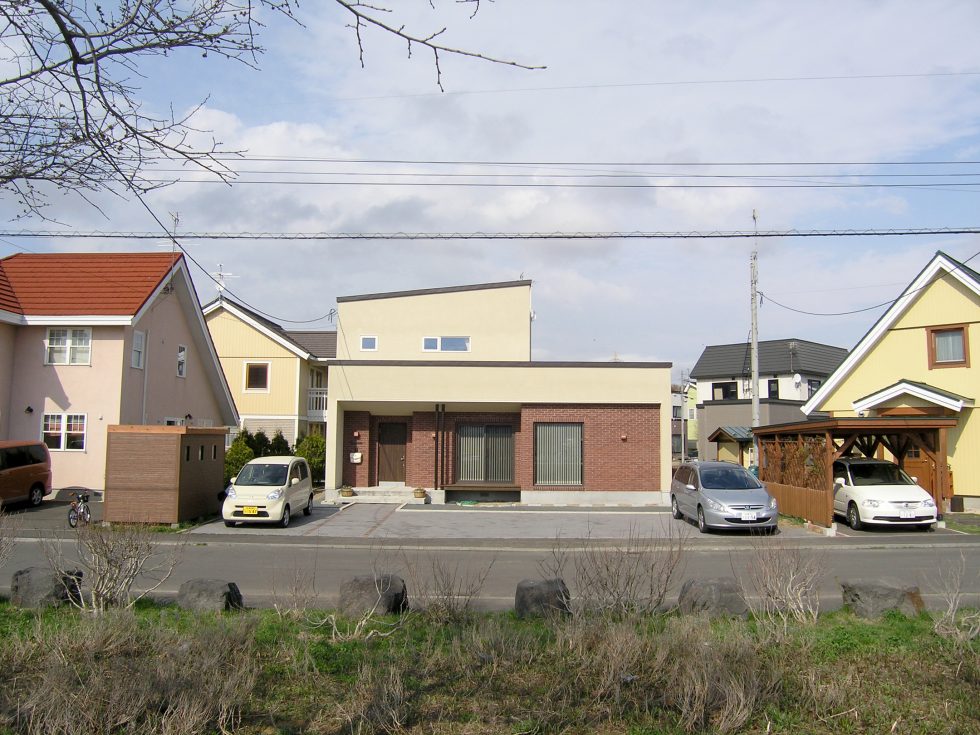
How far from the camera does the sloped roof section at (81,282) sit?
78.3 feet

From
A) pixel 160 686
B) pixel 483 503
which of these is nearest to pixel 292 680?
pixel 160 686

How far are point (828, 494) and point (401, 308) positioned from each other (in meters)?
17.5

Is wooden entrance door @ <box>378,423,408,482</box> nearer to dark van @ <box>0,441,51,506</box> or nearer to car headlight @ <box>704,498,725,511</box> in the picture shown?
dark van @ <box>0,441,51,506</box>

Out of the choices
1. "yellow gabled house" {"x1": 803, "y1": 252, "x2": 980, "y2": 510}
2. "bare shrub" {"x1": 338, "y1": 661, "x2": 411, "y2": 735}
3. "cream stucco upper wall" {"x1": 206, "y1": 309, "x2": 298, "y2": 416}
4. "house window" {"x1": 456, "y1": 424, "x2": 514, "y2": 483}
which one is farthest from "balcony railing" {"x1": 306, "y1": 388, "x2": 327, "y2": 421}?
"bare shrub" {"x1": 338, "y1": 661, "x2": 411, "y2": 735}

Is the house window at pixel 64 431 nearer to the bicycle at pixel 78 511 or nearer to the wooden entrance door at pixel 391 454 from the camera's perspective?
the bicycle at pixel 78 511

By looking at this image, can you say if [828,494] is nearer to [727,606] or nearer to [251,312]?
[727,606]

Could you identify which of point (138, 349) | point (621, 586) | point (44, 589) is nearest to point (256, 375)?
point (138, 349)

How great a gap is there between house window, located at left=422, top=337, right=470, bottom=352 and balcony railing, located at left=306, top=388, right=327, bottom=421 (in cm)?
1046

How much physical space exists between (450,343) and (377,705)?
1010 inches

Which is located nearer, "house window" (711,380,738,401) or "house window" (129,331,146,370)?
"house window" (129,331,146,370)

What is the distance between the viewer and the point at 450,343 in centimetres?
3059

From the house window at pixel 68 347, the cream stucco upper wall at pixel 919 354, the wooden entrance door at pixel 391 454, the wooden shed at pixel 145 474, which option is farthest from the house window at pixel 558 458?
the house window at pixel 68 347

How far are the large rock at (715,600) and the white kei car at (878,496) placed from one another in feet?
41.8

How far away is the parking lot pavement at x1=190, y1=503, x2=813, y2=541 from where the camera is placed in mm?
18438
